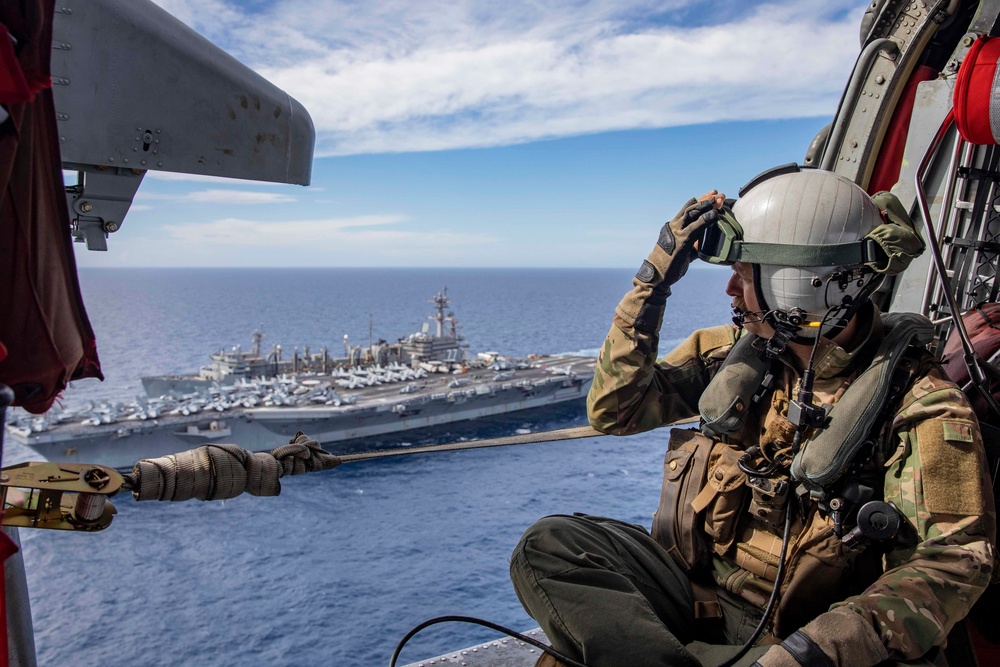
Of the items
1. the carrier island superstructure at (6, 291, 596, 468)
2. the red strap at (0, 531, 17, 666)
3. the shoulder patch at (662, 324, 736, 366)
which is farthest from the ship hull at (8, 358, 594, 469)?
the red strap at (0, 531, 17, 666)

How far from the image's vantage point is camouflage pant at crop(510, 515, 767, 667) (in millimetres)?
2172

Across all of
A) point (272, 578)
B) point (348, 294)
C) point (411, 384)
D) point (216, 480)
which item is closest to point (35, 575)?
point (272, 578)

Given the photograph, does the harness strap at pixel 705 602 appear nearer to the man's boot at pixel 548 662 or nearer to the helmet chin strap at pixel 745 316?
the man's boot at pixel 548 662

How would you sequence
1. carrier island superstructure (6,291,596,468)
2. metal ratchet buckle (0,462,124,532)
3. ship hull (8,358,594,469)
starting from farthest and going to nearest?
carrier island superstructure (6,291,596,468) < ship hull (8,358,594,469) < metal ratchet buckle (0,462,124,532)

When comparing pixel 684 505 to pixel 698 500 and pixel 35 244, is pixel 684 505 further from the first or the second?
pixel 35 244

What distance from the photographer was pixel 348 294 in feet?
536

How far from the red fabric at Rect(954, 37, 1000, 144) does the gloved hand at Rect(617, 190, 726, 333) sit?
1.68m

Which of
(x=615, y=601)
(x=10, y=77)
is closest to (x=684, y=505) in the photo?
(x=615, y=601)

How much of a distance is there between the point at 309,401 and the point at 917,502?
3812 cm

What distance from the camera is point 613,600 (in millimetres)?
2244

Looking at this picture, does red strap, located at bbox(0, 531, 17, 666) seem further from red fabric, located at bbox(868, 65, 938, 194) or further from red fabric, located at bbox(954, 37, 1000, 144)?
red fabric, located at bbox(868, 65, 938, 194)

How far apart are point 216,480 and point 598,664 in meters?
1.41

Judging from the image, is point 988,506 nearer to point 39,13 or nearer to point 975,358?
point 975,358

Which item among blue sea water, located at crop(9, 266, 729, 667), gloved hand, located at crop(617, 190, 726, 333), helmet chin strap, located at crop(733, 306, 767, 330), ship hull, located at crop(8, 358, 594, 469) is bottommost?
blue sea water, located at crop(9, 266, 729, 667)
